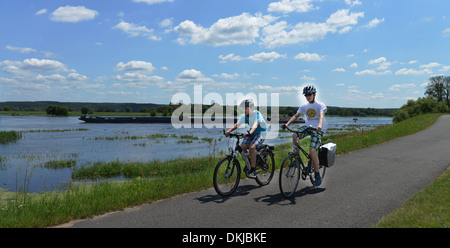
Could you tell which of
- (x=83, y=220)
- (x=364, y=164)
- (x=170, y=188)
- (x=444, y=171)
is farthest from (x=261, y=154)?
(x=444, y=171)

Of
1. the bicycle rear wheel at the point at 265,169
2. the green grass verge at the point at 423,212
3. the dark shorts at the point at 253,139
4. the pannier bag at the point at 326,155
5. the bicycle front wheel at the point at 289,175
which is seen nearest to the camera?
the green grass verge at the point at 423,212

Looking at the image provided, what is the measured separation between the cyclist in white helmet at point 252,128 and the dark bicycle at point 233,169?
0.11 meters

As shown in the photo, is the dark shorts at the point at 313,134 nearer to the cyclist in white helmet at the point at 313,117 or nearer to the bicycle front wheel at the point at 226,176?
the cyclist in white helmet at the point at 313,117

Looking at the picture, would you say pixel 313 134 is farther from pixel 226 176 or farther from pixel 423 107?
pixel 423 107

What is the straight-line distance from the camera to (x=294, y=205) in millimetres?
5684

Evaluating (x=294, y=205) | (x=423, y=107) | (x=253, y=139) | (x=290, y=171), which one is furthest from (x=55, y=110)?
(x=294, y=205)

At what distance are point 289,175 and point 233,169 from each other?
3.75ft

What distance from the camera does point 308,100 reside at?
20.8 ft

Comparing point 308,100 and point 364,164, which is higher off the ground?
point 308,100

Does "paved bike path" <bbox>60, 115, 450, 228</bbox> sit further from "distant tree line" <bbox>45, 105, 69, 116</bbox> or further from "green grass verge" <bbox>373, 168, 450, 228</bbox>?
"distant tree line" <bbox>45, 105, 69, 116</bbox>

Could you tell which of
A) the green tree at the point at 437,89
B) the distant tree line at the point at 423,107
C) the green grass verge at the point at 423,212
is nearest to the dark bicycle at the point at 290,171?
the green grass verge at the point at 423,212

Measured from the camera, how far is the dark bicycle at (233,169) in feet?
19.9

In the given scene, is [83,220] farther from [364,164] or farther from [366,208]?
[364,164]
